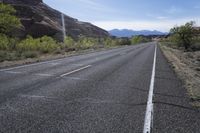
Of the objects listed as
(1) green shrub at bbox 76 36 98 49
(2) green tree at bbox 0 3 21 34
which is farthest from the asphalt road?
(1) green shrub at bbox 76 36 98 49

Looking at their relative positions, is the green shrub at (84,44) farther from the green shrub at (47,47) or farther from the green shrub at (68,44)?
the green shrub at (47,47)

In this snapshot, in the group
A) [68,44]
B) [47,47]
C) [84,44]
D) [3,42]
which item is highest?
[3,42]

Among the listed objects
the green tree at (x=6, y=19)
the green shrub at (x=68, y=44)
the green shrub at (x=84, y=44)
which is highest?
the green tree at (x=6, y=19)

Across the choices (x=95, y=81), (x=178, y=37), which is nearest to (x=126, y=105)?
(x=95, y=81)

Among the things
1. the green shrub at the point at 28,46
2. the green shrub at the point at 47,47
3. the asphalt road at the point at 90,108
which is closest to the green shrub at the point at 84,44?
the green shrub at the point at 47,47

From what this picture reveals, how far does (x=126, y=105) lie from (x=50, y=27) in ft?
323

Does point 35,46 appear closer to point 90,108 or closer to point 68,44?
point 68,44

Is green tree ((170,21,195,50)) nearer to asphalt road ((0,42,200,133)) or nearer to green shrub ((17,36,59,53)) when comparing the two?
green shrub ((17,36,59,53))

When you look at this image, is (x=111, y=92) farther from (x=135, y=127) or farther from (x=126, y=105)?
(x=135, y=127)

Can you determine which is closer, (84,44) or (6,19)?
(6,19)

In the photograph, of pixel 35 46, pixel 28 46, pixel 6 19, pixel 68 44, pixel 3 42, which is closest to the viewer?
pixel 6 19

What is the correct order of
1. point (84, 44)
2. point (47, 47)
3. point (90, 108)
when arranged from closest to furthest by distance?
point (90, 108) < point (47, 47) < point (84, 44)

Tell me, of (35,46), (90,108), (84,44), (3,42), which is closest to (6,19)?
(3,42)

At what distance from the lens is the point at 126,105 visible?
735 cm
